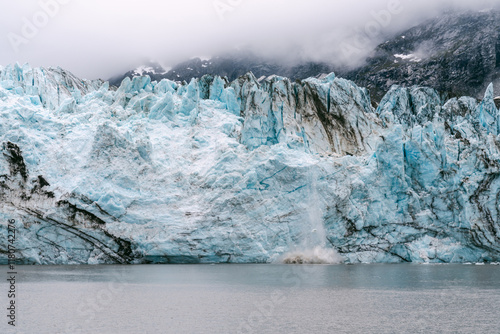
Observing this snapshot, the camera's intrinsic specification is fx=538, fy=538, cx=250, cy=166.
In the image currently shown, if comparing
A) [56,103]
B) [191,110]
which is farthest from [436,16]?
[56,103]

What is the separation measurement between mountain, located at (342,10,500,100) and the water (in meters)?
62.1

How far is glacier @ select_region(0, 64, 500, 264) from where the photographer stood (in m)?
36.5

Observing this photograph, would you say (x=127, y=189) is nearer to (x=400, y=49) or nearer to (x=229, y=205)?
(x=229, y=205)

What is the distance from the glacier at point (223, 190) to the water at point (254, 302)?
4.10 metres

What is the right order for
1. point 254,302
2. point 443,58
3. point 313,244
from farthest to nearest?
point 443,58 < point 313,244 < point 254,302

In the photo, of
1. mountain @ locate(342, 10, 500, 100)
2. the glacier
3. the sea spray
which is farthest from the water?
mountain @ locate(342, 10, 500, 100)

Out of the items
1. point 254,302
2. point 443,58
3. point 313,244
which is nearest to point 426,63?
point 443,58

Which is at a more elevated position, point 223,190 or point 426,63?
point 426,63

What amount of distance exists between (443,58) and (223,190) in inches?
2618

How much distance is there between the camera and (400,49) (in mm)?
102375

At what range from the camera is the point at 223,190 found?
38.5m

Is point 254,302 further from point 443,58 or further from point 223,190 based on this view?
point 443,58

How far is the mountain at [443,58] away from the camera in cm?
8688

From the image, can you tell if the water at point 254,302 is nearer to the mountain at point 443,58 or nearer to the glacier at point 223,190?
the glacier at point 223,190
